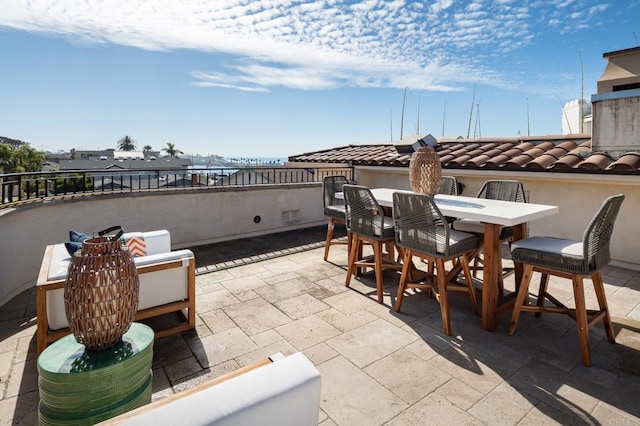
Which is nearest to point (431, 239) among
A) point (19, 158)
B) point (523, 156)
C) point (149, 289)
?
point (149, 289)

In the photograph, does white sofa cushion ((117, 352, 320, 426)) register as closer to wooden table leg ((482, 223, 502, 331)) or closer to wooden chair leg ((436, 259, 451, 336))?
wooden chair leg ((436, 259, 451, 336))

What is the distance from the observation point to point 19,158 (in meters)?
31.9

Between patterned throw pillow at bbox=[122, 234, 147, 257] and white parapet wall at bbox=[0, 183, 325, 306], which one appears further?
white parapet wall at bbox=[0, 183, 325, 306]

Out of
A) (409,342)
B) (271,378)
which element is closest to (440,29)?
(409,342)

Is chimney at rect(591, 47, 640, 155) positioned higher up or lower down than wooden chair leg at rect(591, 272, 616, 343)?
higher up

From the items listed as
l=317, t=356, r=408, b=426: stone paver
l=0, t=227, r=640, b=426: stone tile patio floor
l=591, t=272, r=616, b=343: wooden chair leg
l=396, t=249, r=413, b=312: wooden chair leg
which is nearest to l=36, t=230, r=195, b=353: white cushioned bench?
l=0, t=227, r=640, b=426: stone tile patio floor

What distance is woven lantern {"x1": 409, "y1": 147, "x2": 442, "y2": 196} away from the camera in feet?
11.6

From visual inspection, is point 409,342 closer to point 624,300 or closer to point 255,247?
point 624,300

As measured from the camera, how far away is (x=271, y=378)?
1.01 metres

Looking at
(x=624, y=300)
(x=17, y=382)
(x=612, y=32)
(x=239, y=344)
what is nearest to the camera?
(x=17, y=382)

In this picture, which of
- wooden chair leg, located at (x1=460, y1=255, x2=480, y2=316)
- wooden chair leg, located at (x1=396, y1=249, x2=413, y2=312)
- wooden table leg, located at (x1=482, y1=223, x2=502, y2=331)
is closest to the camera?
wooden table leg, located at (x1=482, y1=223, x2=502, y2=331)

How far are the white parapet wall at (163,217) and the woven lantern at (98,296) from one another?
291cm

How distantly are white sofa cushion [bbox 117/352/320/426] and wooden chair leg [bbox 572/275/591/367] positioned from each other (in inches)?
88.7

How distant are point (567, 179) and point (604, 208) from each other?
9.44 ft
